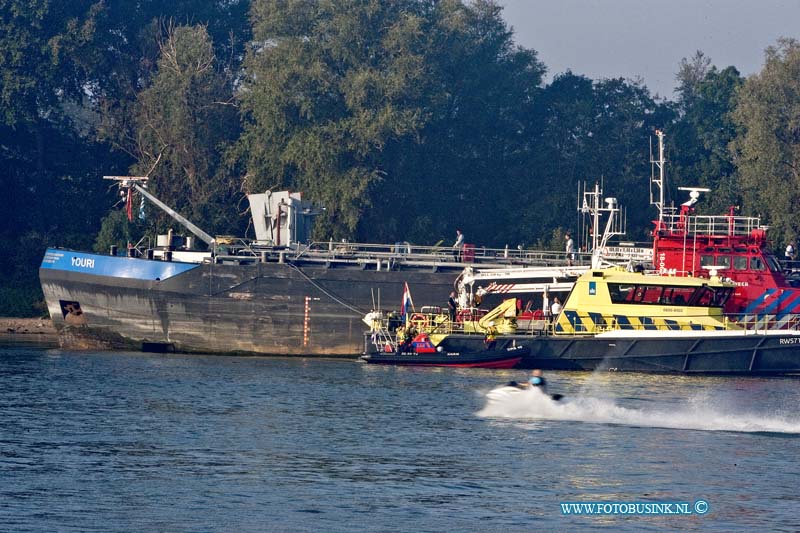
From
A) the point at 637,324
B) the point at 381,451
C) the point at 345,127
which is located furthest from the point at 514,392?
the point at 345,127

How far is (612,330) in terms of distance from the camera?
52156mm

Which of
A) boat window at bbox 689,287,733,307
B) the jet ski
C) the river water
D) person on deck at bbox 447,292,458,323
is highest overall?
boat window at bbox 689,287,733,307

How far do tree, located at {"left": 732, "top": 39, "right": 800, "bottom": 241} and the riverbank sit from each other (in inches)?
1723

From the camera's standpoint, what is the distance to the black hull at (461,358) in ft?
170

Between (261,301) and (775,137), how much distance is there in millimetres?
38251

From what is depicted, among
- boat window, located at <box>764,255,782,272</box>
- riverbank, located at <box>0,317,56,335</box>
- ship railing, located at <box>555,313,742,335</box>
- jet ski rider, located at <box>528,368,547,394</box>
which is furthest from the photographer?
riverbank, located at <box>0,317,56,335</box>

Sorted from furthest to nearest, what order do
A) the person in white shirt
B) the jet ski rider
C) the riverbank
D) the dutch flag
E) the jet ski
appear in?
1. the riverbank
2. the dutch flag
3. the person in white shirt
4. the jet ski
5. the jet ski rider

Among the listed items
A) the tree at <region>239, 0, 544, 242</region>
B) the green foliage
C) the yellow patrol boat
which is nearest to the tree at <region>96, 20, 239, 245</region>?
the green foliage

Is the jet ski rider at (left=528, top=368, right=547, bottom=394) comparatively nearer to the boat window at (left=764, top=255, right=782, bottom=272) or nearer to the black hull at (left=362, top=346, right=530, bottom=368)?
the black hull at (left=362, top=346, right=530, bottom=368)

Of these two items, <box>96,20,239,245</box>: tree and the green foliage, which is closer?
the green foliage

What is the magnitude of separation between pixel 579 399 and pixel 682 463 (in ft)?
28.3

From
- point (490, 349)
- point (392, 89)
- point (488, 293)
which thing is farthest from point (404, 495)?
point (392, 89)

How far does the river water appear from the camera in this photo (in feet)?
89.5

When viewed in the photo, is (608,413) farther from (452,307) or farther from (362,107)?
(362,107)
